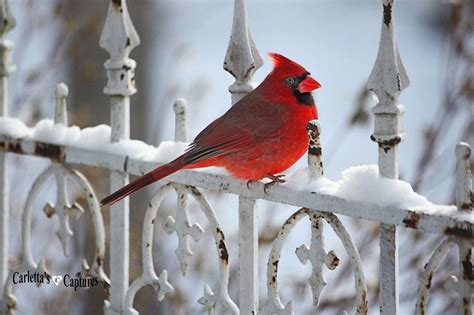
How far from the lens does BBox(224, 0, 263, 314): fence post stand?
296 centimetres

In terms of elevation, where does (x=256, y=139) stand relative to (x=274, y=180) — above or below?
above

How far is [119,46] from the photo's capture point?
3.31 m

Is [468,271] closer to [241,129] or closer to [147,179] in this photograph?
[241,129]

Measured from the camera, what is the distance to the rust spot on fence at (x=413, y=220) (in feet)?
8.26

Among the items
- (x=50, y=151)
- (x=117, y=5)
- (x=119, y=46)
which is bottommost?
(x=50, y=151)

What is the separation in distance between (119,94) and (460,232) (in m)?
1.28

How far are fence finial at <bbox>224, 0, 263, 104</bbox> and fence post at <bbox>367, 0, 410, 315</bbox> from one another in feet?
1.64

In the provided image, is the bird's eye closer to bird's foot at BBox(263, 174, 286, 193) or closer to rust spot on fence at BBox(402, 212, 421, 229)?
bird's foot at BBox(263, 174, 286, 193)

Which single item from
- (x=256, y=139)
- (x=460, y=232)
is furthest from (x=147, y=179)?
(x=460, y=232)

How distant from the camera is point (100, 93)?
569cm

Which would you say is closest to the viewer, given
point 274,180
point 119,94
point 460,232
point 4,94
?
point 460,232

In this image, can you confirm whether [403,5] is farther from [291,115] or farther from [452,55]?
[291,115]

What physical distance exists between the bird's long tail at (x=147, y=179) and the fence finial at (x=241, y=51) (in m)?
0.30

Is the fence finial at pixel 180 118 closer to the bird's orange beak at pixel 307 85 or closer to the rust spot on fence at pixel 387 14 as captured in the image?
the bird's orange beak at pixel 307 85
